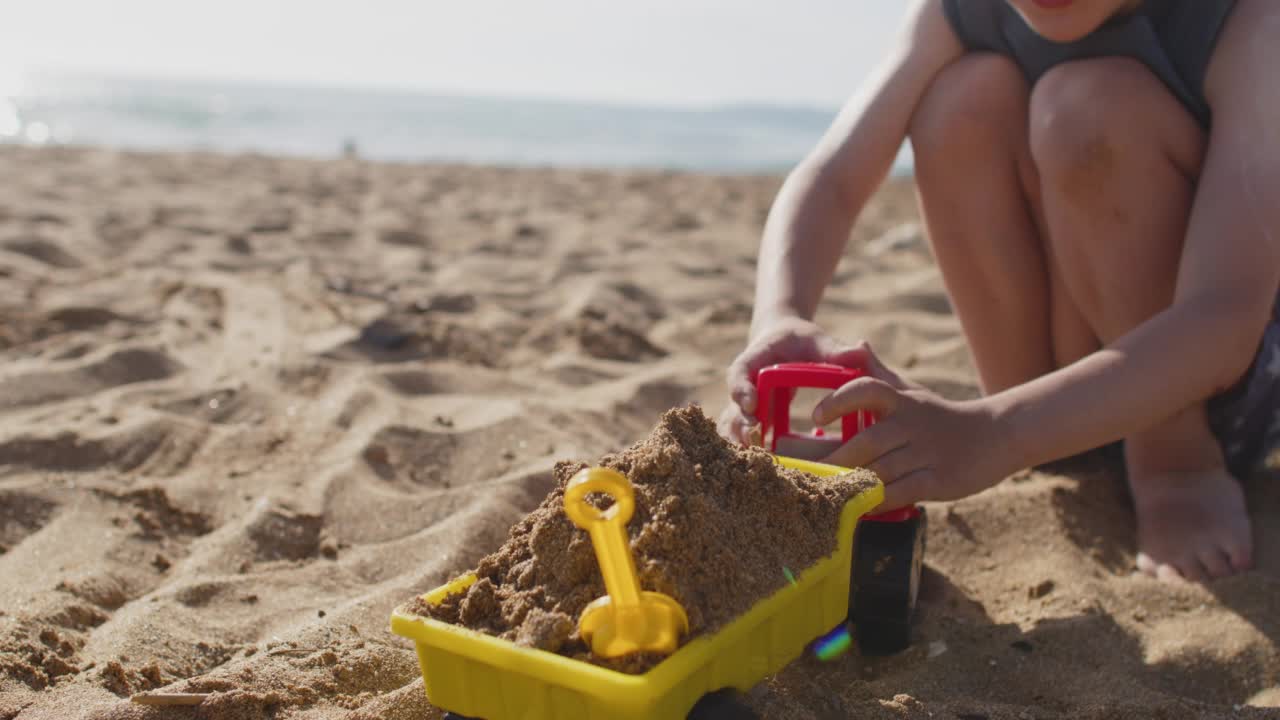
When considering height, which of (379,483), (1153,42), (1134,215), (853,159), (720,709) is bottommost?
(379,483)

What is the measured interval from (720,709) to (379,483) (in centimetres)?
121

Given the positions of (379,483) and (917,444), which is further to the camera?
(379,483)

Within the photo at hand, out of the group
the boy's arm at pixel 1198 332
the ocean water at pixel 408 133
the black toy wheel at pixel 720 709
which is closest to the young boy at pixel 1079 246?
the boy's arm at pixel 1198 332

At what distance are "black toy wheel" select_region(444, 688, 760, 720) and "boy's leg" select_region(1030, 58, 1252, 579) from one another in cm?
105

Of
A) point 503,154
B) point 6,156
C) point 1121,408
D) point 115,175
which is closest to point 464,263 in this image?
point 1121,408

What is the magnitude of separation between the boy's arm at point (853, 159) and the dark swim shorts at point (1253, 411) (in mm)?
730

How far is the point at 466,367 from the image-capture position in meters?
2.87

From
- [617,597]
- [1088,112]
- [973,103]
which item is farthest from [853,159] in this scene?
[617,597]

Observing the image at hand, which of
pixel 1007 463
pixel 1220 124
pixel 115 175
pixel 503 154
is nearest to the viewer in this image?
pixel 1007 463

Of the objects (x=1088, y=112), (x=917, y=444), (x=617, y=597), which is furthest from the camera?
(x=1088, y=112)

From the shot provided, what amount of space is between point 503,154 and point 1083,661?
573 inches

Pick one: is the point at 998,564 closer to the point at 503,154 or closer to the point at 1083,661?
the point at 1083,661

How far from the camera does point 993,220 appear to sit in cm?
206

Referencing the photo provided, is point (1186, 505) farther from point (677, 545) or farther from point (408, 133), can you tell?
point (408, 133)
